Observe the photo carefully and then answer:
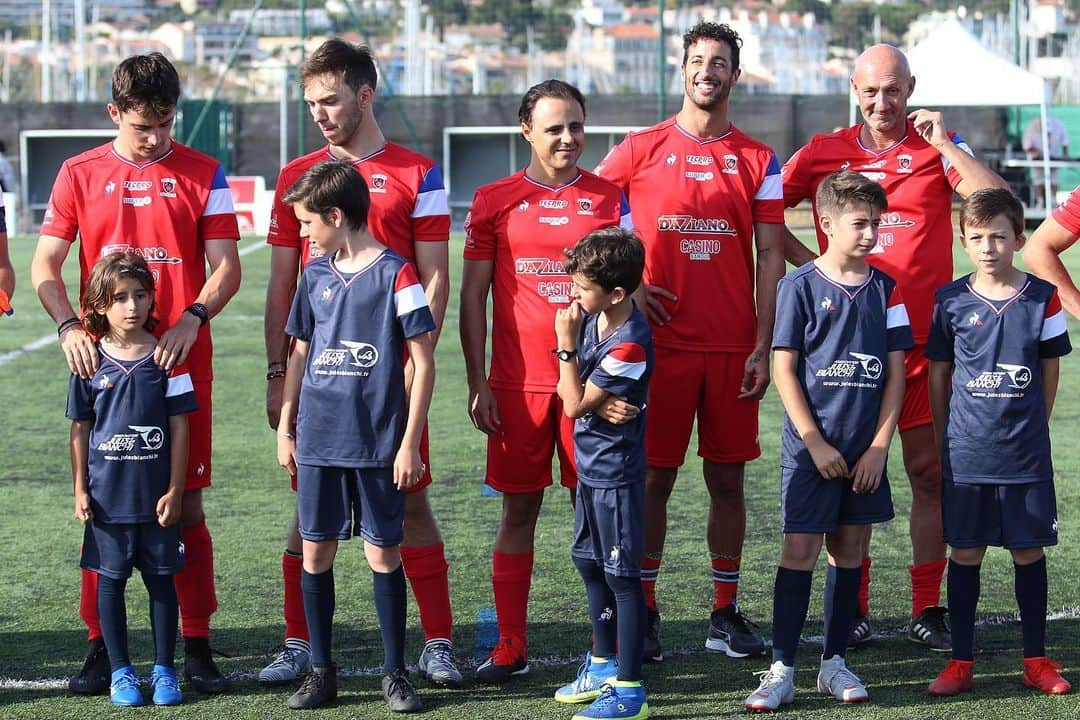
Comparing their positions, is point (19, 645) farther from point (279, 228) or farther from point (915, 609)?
point (915, 609)

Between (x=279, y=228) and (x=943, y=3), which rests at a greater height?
(x=943, y=3)

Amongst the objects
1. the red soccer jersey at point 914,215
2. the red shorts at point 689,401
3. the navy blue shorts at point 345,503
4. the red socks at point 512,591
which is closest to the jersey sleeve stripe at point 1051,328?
the red soccer jersey at point 914,215

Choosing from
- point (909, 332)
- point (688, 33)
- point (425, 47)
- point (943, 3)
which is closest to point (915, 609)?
point (909, 332)

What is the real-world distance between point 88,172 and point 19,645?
1.61 metres

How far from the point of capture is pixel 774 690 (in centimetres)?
439

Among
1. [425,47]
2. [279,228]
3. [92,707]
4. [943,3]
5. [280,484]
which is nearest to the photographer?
[92,707]

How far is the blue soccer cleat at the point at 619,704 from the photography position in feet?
13.9

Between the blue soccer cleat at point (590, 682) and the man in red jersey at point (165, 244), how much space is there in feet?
3.45

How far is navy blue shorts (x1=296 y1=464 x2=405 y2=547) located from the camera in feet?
14.4

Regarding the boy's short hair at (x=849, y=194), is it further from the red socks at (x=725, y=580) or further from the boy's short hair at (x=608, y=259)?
the red socks at (x=725, y=580)

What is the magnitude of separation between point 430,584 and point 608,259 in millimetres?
1252

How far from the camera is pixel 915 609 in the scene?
5164 mm

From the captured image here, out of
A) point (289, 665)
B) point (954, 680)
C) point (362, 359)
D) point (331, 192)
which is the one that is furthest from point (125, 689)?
point (954, 680)

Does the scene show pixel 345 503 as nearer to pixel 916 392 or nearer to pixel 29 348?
pixel 916 392
